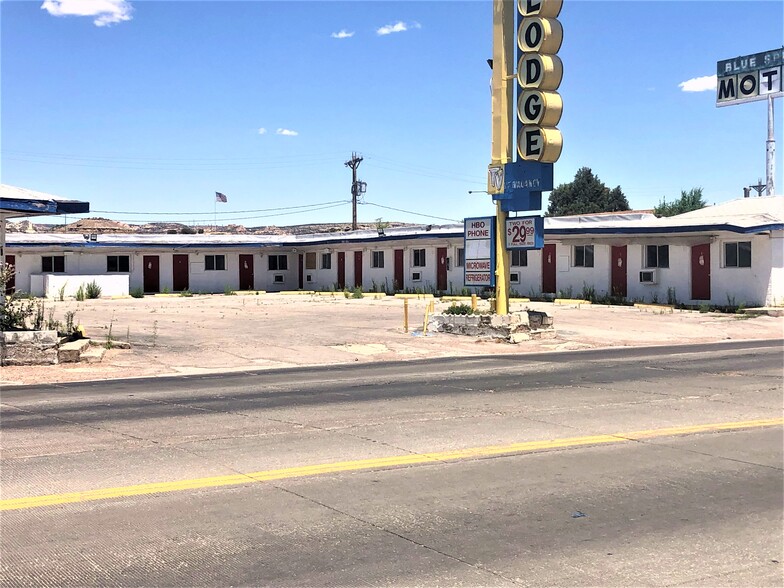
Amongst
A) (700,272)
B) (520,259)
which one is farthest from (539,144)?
(520,259)

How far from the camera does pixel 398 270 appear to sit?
48031 mm

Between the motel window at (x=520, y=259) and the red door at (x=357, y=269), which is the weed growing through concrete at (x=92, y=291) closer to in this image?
the red door at (x=357, y=269)

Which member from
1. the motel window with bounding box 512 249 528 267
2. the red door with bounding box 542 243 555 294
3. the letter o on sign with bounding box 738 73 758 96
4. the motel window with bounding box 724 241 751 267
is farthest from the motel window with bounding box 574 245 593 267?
the letter o on sign with bounding box 738 73 758 96

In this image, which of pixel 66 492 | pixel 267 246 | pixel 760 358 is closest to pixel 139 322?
pixel 760 358

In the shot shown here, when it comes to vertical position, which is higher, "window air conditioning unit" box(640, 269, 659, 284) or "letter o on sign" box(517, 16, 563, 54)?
"letter o on sign" box(517, 16, 563, 54)

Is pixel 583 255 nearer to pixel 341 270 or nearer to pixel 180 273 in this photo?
pixel 341 270

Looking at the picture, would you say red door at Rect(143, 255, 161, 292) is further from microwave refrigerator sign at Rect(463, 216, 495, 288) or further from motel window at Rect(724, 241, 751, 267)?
motel window at Rect(724, 241, 751, 267)

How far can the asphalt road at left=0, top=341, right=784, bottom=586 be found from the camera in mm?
5375

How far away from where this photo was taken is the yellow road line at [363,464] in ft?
22.6

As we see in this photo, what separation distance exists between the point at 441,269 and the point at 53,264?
21.9 metres

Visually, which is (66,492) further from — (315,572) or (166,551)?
(315,572)

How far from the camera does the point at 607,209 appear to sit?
99.8 m

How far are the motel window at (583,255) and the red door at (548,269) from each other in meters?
1.20

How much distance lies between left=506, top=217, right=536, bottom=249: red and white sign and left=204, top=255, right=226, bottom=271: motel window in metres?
31.9
